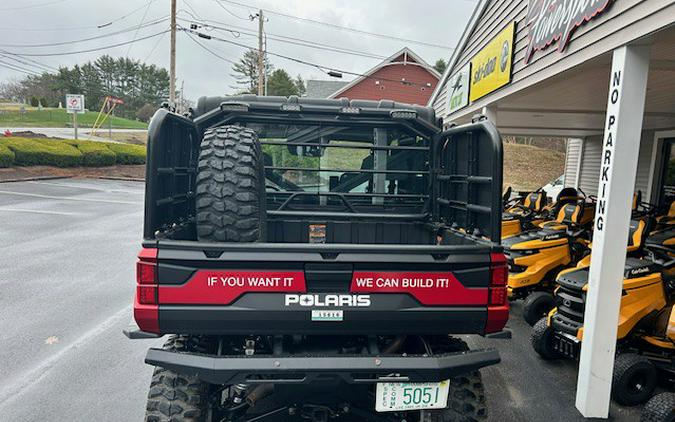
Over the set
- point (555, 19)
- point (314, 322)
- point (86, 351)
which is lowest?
point (86, 351)

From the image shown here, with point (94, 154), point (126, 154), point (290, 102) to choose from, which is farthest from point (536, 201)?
point (126, 154)

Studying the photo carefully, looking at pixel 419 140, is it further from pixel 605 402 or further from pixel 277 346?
pixel 605 402

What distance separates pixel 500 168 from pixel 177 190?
2161 millimetres

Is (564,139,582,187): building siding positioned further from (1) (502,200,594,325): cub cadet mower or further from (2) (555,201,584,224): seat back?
(1) (502,200,594,325): cub cadet mower

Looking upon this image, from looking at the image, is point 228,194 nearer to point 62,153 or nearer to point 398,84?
point 62,153

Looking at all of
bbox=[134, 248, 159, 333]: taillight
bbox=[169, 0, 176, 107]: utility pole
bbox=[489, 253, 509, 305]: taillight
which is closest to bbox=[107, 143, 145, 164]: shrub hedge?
bbox=[169, 0, 176, 107]: utility pole

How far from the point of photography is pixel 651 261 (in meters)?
4.16

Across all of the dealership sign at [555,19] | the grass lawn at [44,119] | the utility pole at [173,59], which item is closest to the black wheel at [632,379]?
the dealership sign at [555,19]

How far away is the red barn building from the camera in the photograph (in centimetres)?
3353

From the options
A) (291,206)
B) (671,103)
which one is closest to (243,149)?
(291,206)

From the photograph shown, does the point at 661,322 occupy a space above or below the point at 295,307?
below

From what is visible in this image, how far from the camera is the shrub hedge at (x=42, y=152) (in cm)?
1950

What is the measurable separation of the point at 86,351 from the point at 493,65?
6.87 meters

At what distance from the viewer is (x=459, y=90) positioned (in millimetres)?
→ 10234
